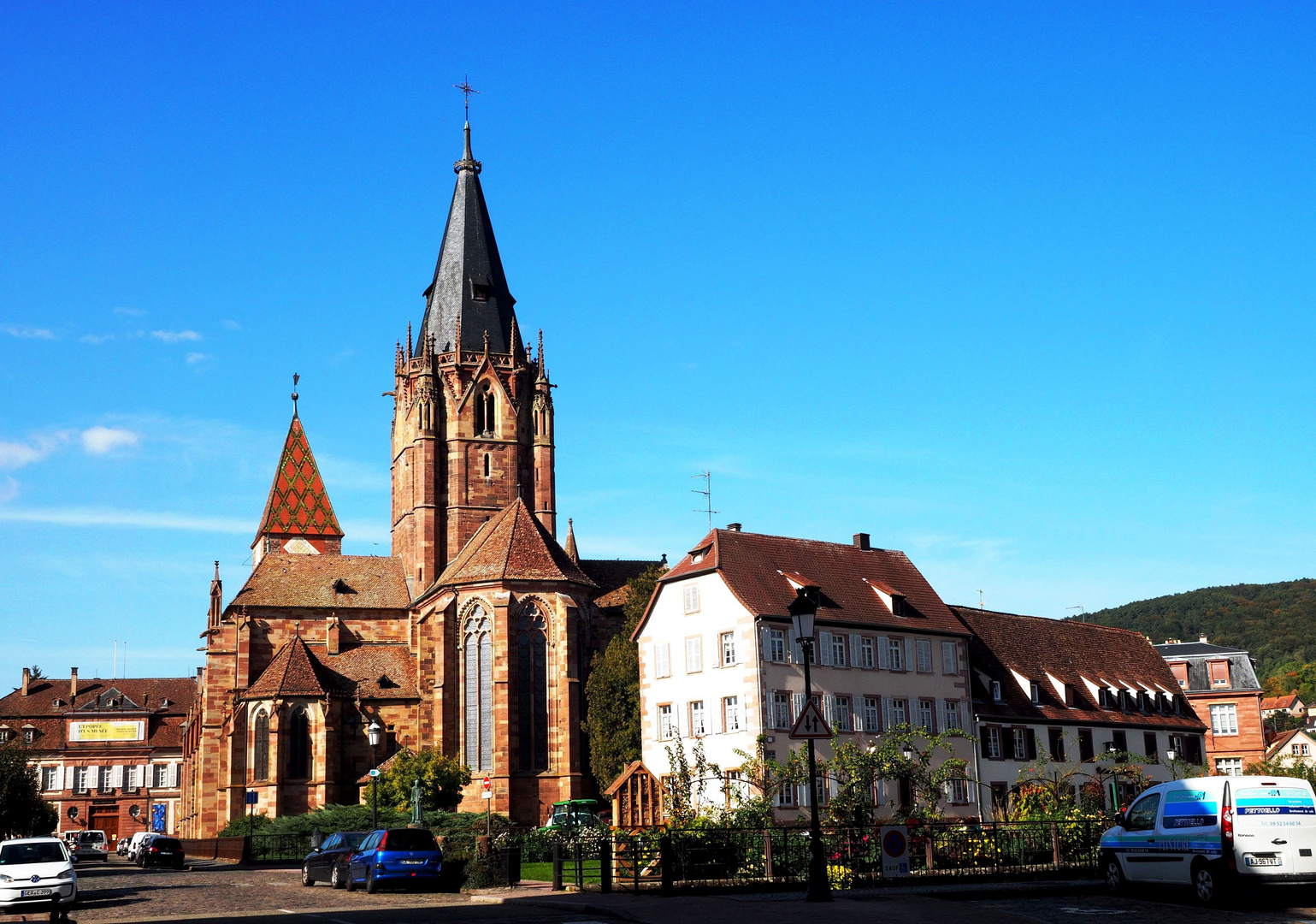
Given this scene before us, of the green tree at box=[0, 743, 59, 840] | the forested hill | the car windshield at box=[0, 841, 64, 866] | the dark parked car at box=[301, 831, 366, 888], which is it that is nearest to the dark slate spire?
the green tree at box=[0, 743, 59, 840]

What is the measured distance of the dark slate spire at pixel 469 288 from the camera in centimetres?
7644

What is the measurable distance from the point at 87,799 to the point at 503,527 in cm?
5217

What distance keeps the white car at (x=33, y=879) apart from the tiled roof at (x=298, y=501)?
6226 cm

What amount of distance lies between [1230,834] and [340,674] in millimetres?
53244

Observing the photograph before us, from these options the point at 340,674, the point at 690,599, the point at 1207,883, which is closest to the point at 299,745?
the point at 340,674

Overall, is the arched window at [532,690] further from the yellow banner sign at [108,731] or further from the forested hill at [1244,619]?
the forested hill at [1244,619]

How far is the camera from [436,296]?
7819cm

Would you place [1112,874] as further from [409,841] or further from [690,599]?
[690,599]

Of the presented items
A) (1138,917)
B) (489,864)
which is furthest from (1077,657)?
(1138,917)

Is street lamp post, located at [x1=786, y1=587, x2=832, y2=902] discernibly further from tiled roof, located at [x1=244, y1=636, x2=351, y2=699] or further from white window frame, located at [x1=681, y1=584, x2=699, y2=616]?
tiled roof, located at [x1=244, y1=636, x2=351, y2=699]

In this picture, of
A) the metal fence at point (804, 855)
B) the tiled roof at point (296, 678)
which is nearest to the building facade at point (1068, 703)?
the metal fence at point (804, 855)

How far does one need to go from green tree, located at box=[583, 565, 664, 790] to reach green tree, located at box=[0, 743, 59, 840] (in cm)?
2377

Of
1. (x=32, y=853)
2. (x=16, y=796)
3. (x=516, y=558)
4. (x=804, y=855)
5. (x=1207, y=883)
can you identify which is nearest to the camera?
(x=1207, y=883)

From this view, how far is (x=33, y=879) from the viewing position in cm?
2644
